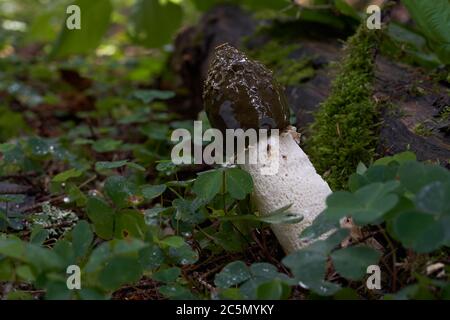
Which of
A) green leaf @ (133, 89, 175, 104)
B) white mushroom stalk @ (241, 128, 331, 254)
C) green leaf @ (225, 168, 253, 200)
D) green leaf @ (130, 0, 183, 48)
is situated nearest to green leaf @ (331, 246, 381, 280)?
white mushroom stalk @ (241, 128, 331, 254)

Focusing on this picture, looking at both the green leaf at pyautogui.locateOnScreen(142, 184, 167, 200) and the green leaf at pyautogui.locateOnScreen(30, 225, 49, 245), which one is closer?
the green leaf at pyautogui.locateOnScreen(30, 225, 49, 245)

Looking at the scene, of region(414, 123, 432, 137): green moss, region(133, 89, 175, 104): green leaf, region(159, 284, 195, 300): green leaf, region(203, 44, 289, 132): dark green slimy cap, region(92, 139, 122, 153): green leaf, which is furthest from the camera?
region(133, 89, 175, 104): green leaf

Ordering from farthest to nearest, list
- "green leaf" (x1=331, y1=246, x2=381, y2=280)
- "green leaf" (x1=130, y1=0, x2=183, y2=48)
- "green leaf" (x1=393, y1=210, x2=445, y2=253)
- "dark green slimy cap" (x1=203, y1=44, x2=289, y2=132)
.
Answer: "green leaf" (x1=130, y1=0, x2=183, y2=48) < "dark green slimy cap" (x1=203, y1=44, x2=289, y2=132) < "green leaf" (x1=331, y1=246, x2=381, y2=280) < "green leaf" (x1=393, y1=210, x2=445, y2=253)

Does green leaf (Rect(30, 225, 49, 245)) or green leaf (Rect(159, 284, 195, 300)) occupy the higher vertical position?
green leaf (Rect(30, 225, 49, 245))

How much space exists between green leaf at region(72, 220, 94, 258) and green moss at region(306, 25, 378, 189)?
4.45 ft

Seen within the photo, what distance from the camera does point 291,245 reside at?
248cm

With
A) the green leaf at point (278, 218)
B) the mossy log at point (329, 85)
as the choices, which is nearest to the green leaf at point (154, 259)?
the green leaf at point (278, 218)

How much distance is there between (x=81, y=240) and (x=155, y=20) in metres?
4.15

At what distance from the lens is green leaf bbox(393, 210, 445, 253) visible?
182 centimetres

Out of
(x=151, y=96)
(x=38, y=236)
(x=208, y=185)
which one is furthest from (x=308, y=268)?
(x=151, y=96)

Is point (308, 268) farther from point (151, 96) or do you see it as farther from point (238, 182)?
point (151, 96)

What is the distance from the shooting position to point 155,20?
586 cm

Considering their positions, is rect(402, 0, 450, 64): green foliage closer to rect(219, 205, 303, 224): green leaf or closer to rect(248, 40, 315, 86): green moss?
rect(248, 40, 315, 86): green moss
